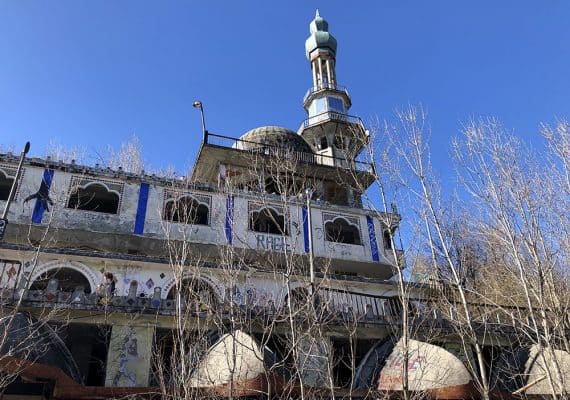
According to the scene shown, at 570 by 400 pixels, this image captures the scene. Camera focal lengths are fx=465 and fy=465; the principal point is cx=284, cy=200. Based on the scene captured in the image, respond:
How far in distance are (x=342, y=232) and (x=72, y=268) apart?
1089 cm

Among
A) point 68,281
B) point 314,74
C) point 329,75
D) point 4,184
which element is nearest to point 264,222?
point 68,281

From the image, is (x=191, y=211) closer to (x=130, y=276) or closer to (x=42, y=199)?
(x=130, y=276)

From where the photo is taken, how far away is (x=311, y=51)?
111 feet

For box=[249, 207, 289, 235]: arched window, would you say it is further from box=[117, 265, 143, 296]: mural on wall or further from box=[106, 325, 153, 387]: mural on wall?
box=[106, 325, 153, 387]: mural on wall

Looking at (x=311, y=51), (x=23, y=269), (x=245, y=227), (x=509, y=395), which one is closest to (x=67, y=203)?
(x=23, y=269)

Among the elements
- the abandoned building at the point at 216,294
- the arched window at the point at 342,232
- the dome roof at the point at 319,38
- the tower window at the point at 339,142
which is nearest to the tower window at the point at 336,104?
the tower window at the point at 339,142

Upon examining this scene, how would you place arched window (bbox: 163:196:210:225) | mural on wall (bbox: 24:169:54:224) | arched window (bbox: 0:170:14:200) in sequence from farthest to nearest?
arched window (bbox: 163:196:210:225)
arched window (bbox: 0:170:14:200)
mural on wall (bbox: 24:169:54:224)

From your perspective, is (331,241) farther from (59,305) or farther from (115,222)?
(59,305)

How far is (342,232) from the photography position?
20281 mm

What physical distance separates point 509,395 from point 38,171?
15.9m

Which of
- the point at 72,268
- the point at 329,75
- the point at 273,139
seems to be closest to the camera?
the point at 72,268

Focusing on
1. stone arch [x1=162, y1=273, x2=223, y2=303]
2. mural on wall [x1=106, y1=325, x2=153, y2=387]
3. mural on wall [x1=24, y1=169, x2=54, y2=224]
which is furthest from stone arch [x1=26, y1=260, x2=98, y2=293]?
mural on wall [x1=106, y1=325, x2=153, y2=387]

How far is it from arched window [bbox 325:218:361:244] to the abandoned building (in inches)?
3.4

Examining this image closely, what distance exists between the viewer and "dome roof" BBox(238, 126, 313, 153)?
23.3 m
